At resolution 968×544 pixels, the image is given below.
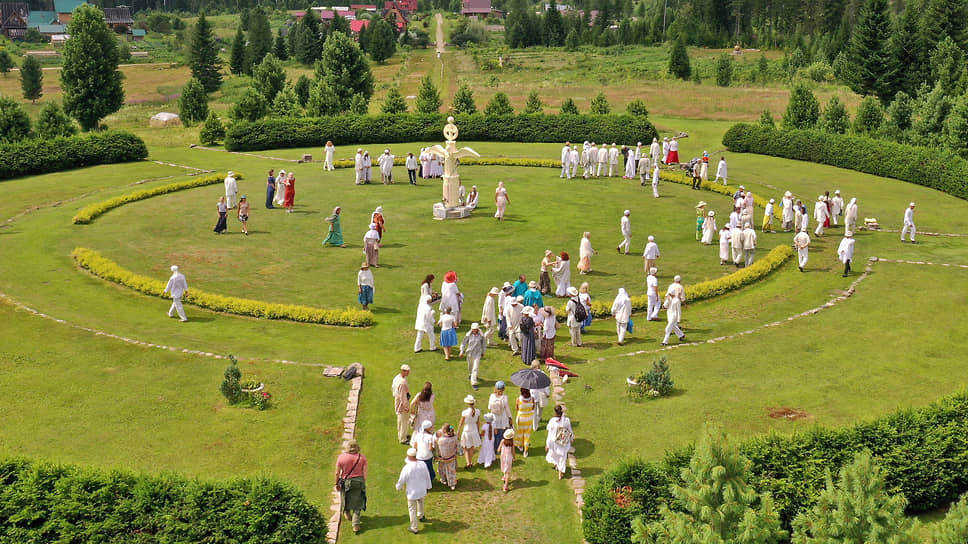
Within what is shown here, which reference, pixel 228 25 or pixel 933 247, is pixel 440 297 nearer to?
pixel 933 247

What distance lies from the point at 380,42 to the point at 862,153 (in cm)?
6989

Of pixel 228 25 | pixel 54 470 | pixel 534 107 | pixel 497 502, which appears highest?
pixel 228 25

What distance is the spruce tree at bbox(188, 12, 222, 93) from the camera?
86938 millimetres

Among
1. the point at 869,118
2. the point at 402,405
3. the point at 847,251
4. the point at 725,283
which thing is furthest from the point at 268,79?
the point at 402,405

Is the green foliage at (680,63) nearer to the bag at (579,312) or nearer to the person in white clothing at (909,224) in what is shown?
the person in white clothing at (909,224)

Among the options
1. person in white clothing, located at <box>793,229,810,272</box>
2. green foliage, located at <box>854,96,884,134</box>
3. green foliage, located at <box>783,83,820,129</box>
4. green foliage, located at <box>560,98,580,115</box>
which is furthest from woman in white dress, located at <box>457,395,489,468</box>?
green foliage, located at <box>560,98,580,115</box>

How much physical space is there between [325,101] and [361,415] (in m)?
42.6

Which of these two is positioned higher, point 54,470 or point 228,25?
point 228,25

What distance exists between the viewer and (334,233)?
27500 millimetres

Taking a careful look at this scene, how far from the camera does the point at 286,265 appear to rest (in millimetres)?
25609

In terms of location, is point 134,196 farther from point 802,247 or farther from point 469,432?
point 802,247

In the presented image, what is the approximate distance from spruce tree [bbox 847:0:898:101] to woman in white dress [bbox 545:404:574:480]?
180 ft

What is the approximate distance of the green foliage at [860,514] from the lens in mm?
8930

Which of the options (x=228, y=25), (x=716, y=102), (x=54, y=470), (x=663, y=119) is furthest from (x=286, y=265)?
(x=228, y=25)
